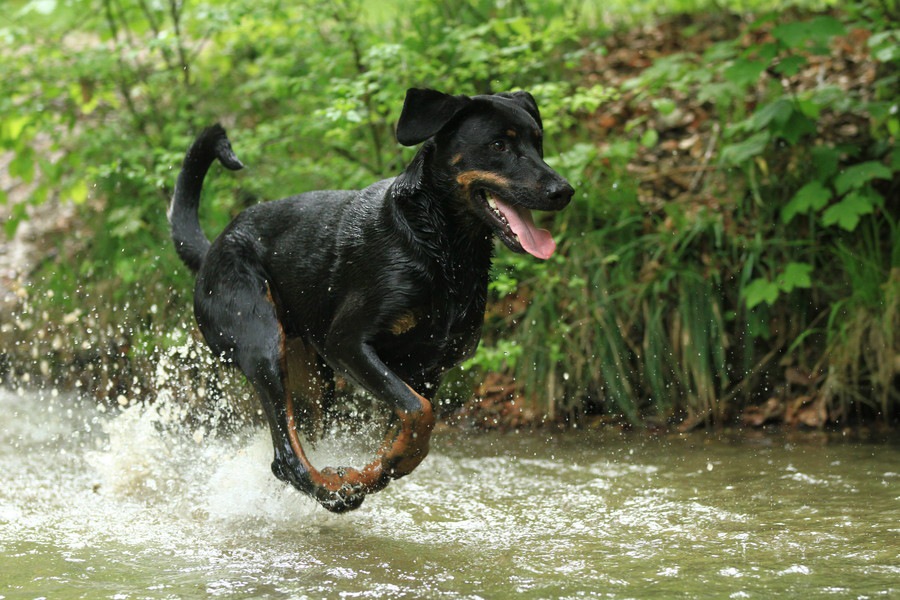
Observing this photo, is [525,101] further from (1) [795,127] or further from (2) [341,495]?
(1) [795,127]

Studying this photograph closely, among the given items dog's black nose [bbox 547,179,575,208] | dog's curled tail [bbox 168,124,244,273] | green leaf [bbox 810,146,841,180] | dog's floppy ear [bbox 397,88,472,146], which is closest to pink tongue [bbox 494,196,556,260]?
dog's black nose [bbox 547,179,575,208]

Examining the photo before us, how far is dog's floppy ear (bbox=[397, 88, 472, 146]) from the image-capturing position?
3768mm

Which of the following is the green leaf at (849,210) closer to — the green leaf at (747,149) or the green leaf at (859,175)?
the green leaf at (859,175)

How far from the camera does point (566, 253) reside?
6977mm

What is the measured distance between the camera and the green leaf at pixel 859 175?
5.96 metres

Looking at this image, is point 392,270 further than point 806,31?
No

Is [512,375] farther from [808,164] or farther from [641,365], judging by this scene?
[808,164]

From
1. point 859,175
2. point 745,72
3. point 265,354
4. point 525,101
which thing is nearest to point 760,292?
point 859,175

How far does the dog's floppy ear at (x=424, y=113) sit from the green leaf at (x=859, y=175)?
10.4 ft

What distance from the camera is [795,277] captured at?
6000 millimetres

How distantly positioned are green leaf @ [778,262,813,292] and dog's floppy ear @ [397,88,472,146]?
2.97 m

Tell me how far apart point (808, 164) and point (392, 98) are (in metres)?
2.74

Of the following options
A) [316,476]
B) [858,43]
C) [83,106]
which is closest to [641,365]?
[316,476]

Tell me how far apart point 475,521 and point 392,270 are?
1.22m
